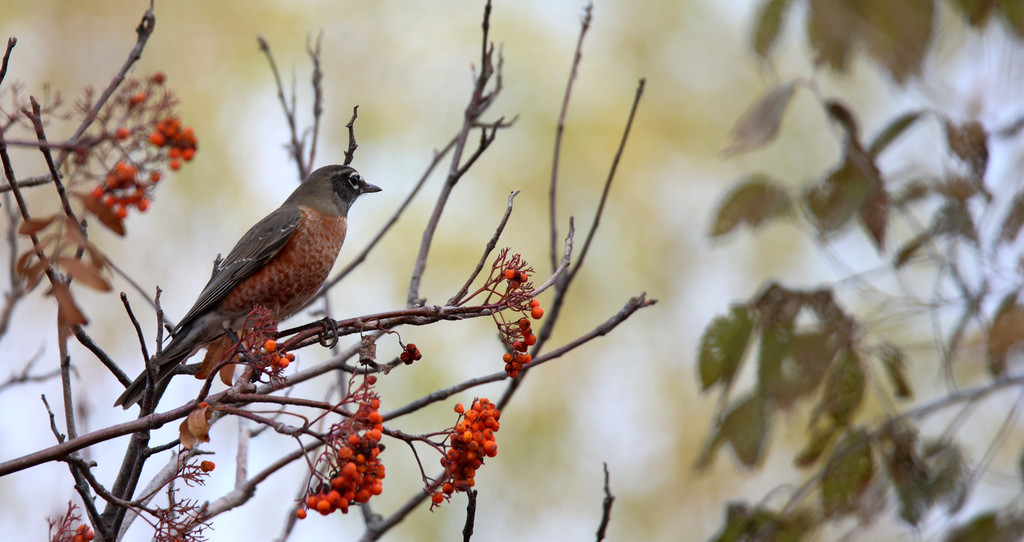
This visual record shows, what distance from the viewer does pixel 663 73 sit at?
1053cm

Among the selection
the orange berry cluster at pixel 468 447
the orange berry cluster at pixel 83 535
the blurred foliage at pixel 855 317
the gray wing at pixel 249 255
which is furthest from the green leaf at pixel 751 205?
the orange berry cluster at pixel 83 535

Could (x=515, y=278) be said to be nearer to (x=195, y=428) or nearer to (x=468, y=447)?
(x=468, y=447)

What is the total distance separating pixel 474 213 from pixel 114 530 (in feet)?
22.5

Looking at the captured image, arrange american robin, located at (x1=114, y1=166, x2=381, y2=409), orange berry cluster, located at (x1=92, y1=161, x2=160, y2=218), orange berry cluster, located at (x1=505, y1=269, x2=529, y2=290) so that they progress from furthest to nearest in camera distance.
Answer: american robin, located at (x1=114, y1=166, x2=381, y2=409), orange berry cluster, located at (x1=92, y1=161, x2=160, y2=218), orange berry cluster, located at (x1=505, y1=269, x2=529, y2=290)

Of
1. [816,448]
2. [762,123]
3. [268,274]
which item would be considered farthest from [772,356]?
[268,274]

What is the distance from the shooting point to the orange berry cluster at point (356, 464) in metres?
1.84

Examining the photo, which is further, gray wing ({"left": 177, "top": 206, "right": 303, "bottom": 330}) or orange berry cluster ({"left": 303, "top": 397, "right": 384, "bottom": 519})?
gray wing ({"left": 177, "top": 206, "right": 303, "bottom": 330})

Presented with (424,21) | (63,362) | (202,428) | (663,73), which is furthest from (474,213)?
(202,428)

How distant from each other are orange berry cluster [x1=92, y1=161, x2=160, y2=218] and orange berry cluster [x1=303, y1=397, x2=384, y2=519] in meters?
0.96

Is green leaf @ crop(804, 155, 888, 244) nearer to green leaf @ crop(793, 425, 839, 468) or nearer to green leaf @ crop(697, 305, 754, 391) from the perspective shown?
green leaf @ crop(697, 305, 754, 391)

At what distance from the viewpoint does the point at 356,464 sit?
6.08 feet

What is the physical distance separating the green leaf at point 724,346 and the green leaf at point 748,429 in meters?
0.11

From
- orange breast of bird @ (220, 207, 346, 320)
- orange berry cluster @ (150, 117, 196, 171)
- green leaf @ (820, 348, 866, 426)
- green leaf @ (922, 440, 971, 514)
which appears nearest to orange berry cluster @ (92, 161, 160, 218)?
orange berry cluster @ (150, 117, 196, 171)

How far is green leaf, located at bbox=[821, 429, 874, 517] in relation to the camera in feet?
9.69
